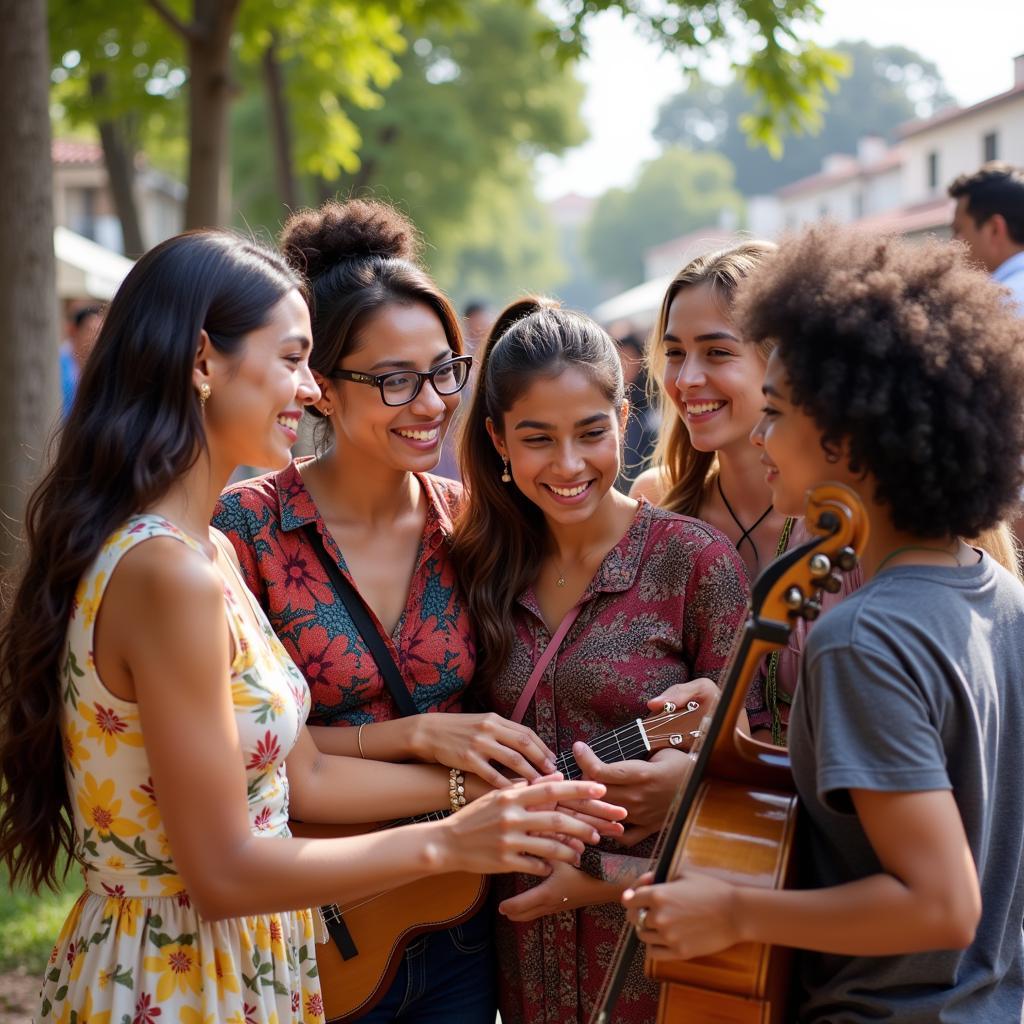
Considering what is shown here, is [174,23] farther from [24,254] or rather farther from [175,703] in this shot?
[175,703]

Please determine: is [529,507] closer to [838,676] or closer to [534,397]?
[534,397]

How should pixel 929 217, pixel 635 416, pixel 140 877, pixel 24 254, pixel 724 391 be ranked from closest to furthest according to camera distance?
1. pixel 140 877
2. pixel 724 391
3. pixel 635 416
4. pixel 24 254
5. pixel 929 217

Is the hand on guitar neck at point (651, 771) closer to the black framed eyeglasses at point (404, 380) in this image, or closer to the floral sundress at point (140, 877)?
the floral sundress at point (140, 877)

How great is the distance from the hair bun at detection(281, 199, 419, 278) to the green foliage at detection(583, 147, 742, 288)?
12301 centimetres

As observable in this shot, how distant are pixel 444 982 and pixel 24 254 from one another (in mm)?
4788

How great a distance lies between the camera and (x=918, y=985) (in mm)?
2146

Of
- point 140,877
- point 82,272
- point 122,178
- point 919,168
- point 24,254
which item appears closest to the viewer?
point 140,877

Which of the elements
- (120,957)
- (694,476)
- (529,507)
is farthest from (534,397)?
(120,957)

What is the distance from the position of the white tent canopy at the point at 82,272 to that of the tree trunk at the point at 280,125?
2320 millimetres

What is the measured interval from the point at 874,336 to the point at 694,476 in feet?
5.13

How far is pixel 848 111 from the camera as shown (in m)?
126

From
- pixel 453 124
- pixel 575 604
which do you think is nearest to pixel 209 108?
pixel 575 604

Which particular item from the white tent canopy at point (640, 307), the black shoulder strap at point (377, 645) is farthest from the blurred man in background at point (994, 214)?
the white tent canopy at point (640, 307)

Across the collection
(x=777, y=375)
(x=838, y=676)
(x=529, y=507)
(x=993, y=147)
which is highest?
(x=993, y=147)
